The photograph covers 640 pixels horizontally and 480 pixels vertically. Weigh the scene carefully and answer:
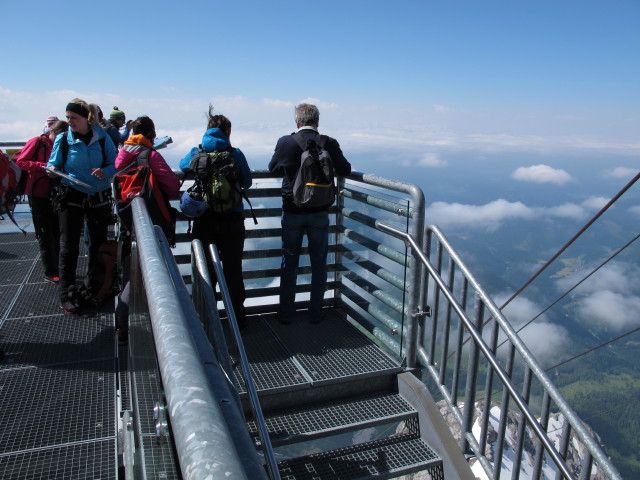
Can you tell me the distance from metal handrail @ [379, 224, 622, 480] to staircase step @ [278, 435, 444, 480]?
19.0 inches

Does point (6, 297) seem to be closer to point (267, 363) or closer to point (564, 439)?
point (267, 363)

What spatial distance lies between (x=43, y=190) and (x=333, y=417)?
4.34 m

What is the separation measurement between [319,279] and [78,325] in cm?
249

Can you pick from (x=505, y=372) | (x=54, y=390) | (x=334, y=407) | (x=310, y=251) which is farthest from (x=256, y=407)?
(x=310, y=251)

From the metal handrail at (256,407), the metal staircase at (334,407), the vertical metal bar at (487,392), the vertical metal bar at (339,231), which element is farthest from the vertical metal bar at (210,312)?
the vertical metal bar at (339,231)

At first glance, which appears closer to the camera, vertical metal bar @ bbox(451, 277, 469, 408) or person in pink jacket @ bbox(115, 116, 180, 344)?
vertical metal bar @ bbox(451, 277, 469, 408)

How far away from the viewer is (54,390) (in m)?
3.92

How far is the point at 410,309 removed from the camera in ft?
15.2

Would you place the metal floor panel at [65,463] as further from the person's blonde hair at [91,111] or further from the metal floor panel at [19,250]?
the metal floor panel at [19,250]

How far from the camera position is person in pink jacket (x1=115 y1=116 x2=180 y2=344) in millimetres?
4438

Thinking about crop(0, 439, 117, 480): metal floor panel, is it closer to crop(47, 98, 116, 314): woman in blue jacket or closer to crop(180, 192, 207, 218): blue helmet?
crop(180, 192, 207, 218): blue helmet

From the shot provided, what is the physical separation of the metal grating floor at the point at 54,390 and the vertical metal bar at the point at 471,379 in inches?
98.5

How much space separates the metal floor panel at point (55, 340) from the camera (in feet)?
14.6

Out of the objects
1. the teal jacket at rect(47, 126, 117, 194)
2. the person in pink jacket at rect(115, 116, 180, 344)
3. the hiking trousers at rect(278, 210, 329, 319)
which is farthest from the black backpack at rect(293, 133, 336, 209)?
the teal jacket at rect(47, 126, 117, 194)
